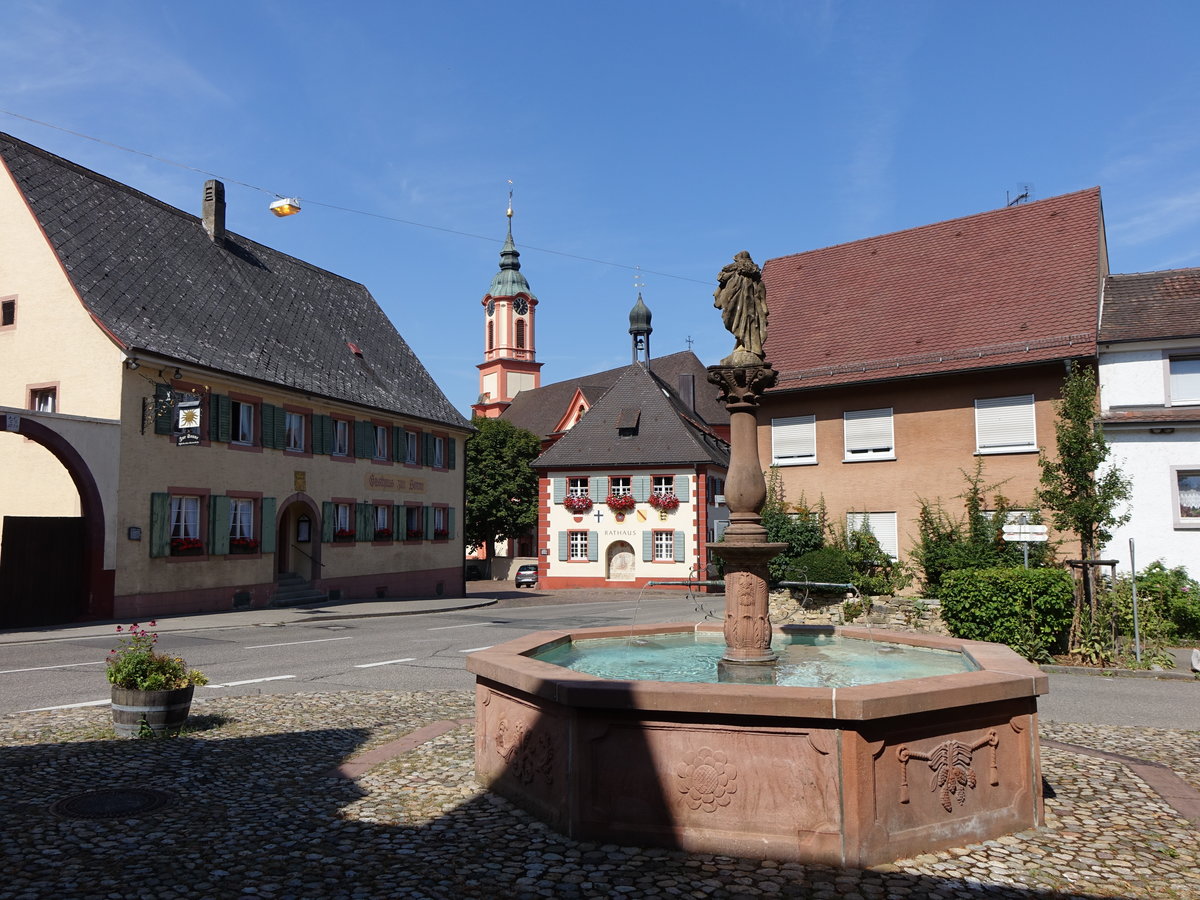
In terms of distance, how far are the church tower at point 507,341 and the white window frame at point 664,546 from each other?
44.4 m

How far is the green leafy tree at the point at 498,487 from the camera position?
57.2 metres

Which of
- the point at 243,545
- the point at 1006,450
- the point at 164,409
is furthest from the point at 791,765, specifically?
the point at 243,545

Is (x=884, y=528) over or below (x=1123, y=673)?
over

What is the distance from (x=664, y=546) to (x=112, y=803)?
36.8 metres

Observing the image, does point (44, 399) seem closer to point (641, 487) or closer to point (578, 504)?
point (578, 504)

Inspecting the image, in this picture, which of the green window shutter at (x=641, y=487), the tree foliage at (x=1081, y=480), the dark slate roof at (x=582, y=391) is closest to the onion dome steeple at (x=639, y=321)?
the dark slate roof at (x=582, y=391)

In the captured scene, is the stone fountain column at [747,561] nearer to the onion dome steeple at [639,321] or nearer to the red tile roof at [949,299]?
the red tile roof at [949,299]

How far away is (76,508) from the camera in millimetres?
22172

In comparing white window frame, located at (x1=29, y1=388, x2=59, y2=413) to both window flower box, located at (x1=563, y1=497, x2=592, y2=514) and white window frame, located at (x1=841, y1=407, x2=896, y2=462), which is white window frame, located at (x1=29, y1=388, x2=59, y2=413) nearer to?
white window frame, located at (x1=841, y1=407, x2=896, y2=462)

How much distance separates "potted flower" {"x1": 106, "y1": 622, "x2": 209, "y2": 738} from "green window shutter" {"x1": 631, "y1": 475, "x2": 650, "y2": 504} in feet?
115

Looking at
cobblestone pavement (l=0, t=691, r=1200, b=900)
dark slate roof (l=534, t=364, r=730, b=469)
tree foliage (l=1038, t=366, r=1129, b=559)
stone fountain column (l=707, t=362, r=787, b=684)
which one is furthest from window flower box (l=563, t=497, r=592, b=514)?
stone fountain column (l=707, t=362, r=787, b=684)

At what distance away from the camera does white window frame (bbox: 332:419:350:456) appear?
2959 centimetres

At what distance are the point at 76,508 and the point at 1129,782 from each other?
22534 mm

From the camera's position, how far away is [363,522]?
30641 millimetres
